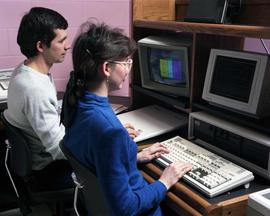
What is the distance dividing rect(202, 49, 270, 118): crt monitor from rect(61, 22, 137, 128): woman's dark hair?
0.45m

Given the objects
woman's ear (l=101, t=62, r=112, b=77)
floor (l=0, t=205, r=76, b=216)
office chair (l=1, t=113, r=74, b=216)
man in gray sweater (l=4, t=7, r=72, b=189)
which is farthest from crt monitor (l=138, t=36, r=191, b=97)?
floor (l=0, t=205, r=76, b=216)

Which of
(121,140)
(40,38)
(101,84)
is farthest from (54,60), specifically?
(121,140)

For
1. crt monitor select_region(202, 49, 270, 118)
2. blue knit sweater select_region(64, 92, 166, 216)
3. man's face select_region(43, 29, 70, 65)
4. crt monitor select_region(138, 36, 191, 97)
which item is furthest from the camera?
man's face select_region(43, 29, 70, 65)

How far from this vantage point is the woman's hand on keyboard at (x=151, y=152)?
1.49m

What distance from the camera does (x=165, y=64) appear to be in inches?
73.8

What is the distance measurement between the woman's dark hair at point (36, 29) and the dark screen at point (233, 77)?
858mm

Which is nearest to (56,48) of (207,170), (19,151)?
(19,151)

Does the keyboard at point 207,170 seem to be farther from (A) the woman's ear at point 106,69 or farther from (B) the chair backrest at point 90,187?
(A) the woman's ear at point 106,69

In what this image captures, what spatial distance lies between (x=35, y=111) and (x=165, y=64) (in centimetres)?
71

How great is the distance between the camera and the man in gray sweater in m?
1.63

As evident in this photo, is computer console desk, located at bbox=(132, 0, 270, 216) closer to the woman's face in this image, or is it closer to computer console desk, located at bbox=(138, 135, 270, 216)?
computer console desk, located at bbox=(138, 135, 270, 216)

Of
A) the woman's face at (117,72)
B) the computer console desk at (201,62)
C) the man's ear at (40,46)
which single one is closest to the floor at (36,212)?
the computer console desk at (201,62)

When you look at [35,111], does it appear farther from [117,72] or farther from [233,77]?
[233,77]

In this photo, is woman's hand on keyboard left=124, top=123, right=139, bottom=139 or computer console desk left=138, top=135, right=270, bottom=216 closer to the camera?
computer console desk left=138, top=135, right=270, bottom=216
